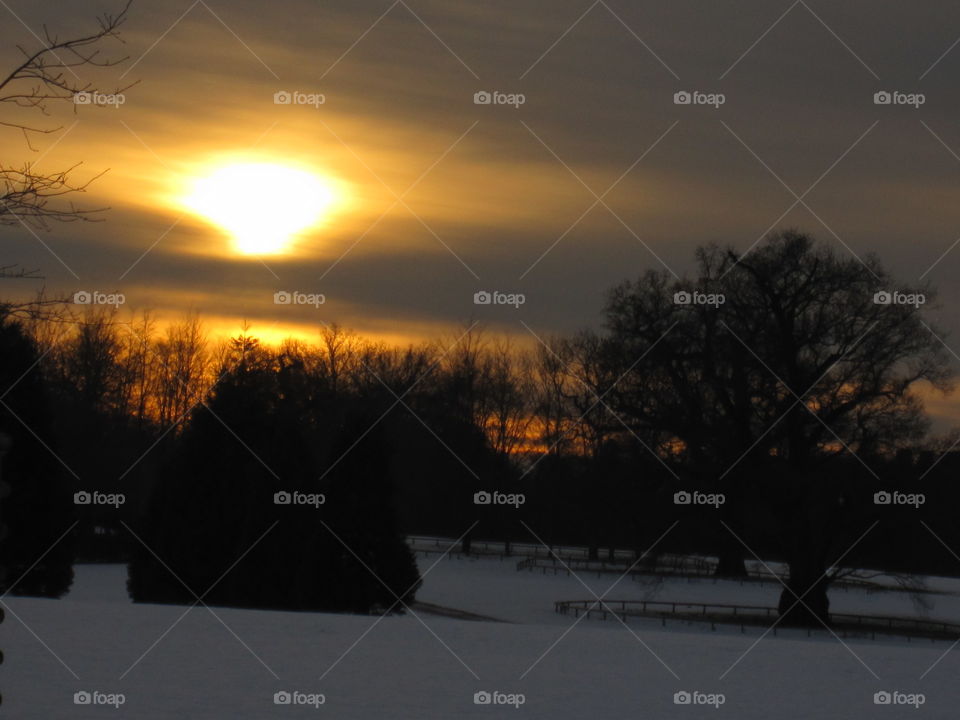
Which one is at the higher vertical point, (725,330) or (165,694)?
(725,330)

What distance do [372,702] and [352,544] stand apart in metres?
15.6

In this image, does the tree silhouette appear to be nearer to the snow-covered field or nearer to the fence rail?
the fence rail

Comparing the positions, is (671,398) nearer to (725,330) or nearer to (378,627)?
(725,330)

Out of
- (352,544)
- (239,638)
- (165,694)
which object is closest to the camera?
(165,694)

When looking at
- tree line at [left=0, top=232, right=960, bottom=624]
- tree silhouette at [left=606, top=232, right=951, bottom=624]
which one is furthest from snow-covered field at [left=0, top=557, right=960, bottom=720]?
tree silhouette at [left=606, top=232, right=951, bottom=624]

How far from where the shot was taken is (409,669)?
14266 millimetres

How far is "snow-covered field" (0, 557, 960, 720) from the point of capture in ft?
40.7

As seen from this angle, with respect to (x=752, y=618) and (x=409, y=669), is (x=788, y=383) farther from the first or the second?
(x=409, y=669)

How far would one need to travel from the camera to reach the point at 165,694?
486 inches

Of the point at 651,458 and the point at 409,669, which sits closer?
the point at 409,669

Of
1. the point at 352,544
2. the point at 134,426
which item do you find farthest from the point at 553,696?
the point at 134,426

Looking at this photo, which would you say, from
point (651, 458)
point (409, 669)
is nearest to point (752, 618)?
point (651, 458)

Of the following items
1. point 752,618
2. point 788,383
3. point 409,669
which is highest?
point 788,383

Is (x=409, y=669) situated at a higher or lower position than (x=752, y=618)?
lower
